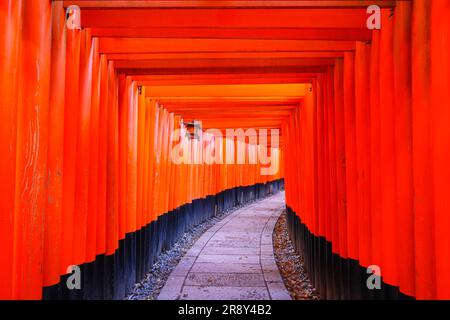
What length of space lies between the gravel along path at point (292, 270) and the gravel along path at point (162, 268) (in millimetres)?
2280

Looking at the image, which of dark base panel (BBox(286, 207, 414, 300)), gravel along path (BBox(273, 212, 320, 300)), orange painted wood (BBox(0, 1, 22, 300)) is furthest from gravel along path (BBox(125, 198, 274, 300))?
orange painted wood (BBox(0, 1, 22, 300))

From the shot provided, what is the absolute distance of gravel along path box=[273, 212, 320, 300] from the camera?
7075 mm

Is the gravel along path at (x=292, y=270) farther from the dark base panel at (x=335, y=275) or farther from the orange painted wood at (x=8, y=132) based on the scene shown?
the orange painted wood at (x=8, y=132)

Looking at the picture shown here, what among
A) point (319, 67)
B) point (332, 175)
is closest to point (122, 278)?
point (332, 175)

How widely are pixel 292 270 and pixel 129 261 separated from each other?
361 centimetres

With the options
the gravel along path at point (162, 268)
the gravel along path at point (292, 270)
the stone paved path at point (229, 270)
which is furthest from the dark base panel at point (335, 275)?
the gravel along path at point (162, 268)

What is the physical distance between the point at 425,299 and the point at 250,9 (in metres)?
2.99

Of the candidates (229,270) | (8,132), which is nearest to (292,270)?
(229,270)

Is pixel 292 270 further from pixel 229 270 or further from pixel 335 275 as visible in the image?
pixel 335 275

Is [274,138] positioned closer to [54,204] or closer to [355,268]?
[355,268]

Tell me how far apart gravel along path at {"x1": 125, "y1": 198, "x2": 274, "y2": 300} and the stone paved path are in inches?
6.1

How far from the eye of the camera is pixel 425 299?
2988mm

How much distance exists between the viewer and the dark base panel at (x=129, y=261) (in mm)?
4664

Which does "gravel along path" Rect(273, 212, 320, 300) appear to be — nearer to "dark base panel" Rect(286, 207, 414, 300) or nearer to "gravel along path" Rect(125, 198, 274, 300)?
"dark base panel" Rect(286, 207, 414, 300)
